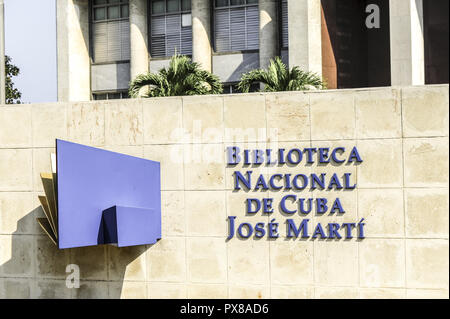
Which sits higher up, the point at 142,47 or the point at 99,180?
the point at 142,47

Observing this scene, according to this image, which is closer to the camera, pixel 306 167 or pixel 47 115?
pixel 306 167

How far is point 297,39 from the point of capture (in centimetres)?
2867

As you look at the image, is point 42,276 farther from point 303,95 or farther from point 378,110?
point 378,110

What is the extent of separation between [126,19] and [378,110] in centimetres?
2347

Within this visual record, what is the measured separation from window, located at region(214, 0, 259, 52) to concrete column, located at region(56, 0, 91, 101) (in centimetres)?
768

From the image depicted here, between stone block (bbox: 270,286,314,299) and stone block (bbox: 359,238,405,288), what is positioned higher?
stone block (bbox: 359,238,405,288)

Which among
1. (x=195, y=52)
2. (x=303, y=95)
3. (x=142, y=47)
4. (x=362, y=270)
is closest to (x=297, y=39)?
(x=195, y=52)

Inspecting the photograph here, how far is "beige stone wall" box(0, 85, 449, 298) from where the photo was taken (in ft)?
49.0

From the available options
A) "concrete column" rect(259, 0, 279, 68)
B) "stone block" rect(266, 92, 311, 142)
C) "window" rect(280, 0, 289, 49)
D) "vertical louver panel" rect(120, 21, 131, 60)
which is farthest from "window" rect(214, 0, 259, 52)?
"stone block" rect(266, 92, 311, 142)

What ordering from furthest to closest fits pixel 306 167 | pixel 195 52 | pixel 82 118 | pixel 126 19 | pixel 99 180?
pixel 126 19 → pixel 195 52 → pixel 82 118 → pixel 306 167 → pixel 99 180

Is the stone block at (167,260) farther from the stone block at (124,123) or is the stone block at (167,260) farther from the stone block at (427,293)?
the stone block at (427,293)

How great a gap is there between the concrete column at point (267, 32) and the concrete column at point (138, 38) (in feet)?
20.9

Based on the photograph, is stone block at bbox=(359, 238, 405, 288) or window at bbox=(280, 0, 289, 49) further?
window at bbox=(280, 0, 289, 49)

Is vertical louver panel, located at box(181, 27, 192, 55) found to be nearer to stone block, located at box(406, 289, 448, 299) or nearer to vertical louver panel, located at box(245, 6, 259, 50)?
vertical louver panel, located at box(245, 6, 259, 50)
